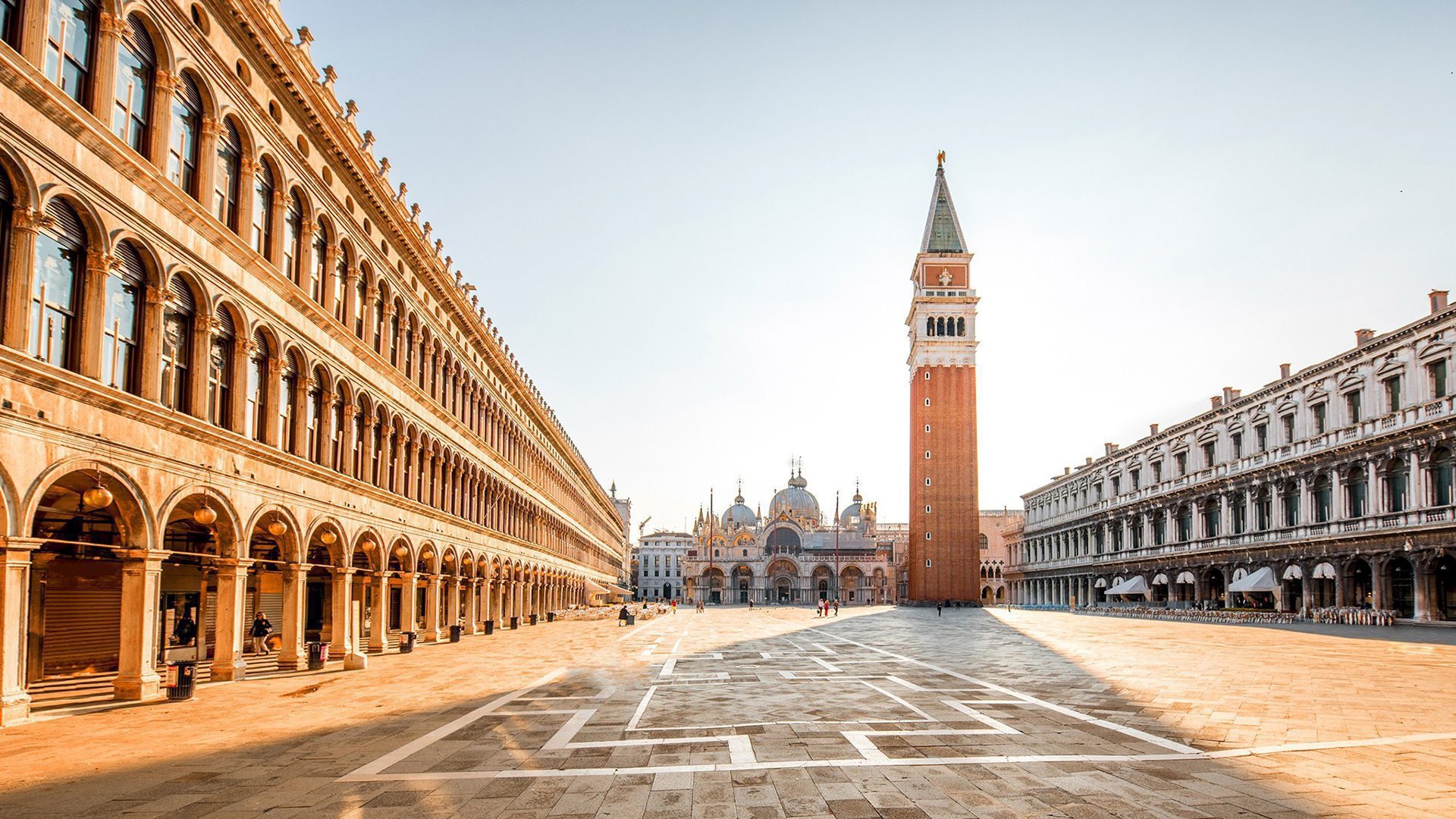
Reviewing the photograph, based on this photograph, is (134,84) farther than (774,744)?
Yes

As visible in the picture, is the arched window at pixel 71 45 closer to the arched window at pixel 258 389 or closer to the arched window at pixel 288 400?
the arched window at pixel 258 389

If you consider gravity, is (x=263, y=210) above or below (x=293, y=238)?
above

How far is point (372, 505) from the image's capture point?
2972 cm

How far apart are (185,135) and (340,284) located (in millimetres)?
8783

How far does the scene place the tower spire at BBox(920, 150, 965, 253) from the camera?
107562 mm

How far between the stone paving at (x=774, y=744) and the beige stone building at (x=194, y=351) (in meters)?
3.14

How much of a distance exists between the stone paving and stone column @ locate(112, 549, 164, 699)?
592 millimetres

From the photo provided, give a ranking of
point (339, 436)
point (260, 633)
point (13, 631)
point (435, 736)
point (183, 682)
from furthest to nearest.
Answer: point (260, 633) → point (339, 436) → point (183, 682) → point (435, 736) → point (13, 631)

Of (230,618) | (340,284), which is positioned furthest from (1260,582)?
(230,618)

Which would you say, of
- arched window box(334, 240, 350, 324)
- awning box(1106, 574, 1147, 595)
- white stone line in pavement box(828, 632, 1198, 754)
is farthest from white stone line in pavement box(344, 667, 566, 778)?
awning box(1106, 574, 1147, 595)

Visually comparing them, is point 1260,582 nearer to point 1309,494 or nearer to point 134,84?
point 1309,494

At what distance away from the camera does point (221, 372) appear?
2116cm

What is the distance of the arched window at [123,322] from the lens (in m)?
17.0

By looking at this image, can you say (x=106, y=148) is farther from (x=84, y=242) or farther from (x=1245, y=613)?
(x=1245, y=613)
